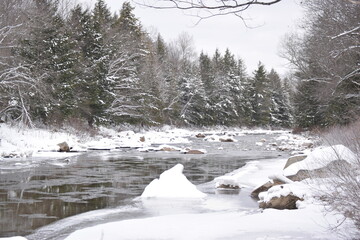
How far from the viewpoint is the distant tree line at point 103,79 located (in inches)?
866

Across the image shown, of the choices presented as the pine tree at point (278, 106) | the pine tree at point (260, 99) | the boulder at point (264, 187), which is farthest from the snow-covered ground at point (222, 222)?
the pine tree at point (278, 106)

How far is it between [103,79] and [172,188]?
82.1 feet

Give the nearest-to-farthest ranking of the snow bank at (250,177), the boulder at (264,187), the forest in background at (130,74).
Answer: the boulder at (264,187)
the snow bank at (250,177)
the forest in background at (130,74)

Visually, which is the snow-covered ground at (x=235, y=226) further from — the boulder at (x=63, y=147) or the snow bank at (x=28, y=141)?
the boulder at (x=63, y=147)

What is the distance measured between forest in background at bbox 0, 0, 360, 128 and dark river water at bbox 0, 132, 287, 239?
5195 millimetres

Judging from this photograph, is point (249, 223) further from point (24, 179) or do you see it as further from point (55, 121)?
point (55, 121)

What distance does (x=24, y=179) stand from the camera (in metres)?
12.0

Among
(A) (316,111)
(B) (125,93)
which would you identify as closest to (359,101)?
(A) (316,111)

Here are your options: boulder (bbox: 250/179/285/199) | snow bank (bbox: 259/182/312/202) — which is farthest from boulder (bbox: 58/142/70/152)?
snow bank (bbox: 259/182/312/202)

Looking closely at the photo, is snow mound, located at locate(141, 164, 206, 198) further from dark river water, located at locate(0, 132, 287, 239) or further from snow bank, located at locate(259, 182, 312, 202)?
snow bank, located at locate(259, 182, 312, 202)

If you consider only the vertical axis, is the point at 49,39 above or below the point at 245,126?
above

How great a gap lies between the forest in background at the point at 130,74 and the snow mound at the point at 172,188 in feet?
16.2

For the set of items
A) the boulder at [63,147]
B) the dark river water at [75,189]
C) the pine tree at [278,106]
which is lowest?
the dark river water at [75,189]

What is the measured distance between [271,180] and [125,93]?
27.6 metres
